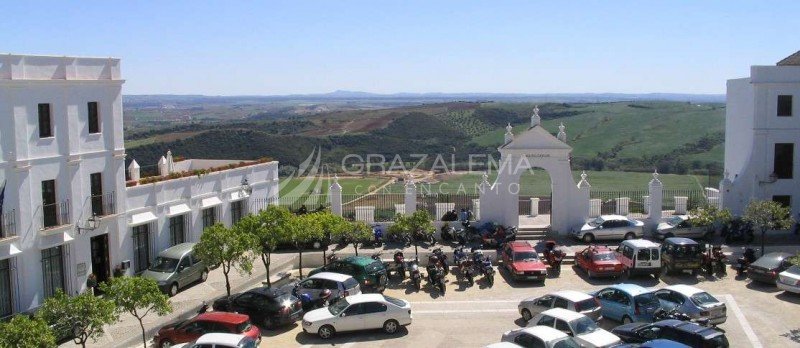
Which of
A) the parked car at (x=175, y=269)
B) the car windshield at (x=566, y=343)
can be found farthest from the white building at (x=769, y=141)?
the parked car at (x=175, y=269)

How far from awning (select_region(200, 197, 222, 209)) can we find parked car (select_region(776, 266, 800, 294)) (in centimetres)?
2241

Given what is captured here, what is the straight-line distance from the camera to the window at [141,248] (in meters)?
29.0

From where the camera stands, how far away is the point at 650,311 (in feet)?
70.9

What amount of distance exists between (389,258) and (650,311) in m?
12.6

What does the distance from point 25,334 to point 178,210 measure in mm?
14453

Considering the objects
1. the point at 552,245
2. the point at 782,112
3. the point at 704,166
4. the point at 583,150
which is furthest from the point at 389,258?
the point at 583,150

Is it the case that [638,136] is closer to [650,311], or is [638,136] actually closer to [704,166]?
[704,166]

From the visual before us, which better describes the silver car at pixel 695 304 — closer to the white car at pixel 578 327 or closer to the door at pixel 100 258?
the white car at pixel 578 327

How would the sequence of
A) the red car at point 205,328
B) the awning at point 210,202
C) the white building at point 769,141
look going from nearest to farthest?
the red car at point 205,328 → the awning at point 210,202 → the white building at point 769,141

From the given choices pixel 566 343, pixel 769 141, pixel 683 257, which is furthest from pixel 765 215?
pixel 566 343

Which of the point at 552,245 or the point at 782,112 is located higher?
the point at 782,112

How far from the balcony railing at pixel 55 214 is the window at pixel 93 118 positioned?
9.76 ft

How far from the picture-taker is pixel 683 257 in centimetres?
2819

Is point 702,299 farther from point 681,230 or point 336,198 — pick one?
point 336,198
